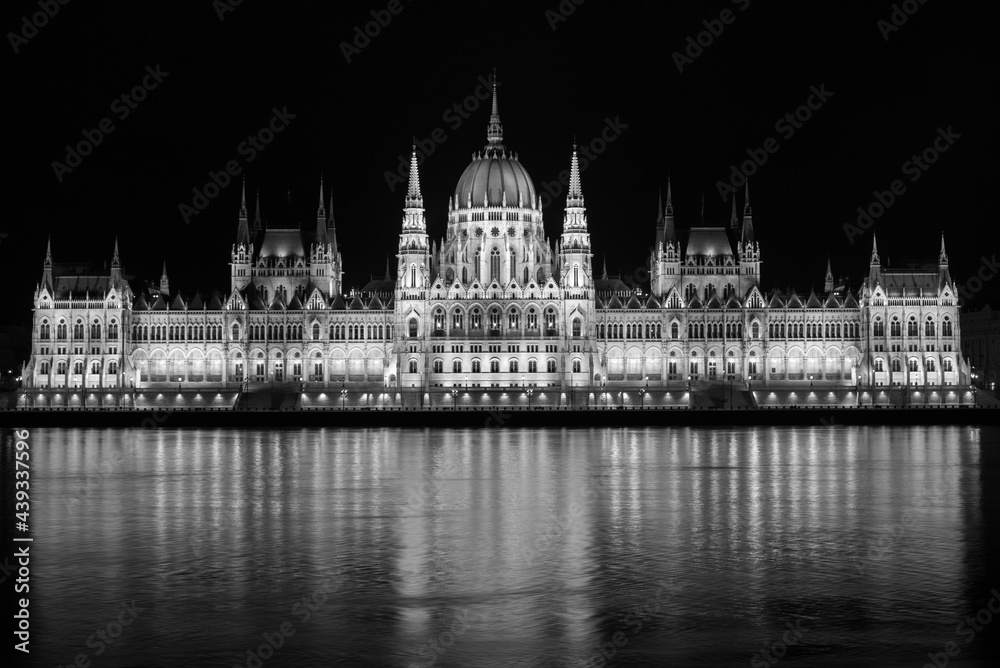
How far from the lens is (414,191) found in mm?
125250

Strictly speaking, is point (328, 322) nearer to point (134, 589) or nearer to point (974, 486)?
point (974, 486)

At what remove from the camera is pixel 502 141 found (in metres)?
131

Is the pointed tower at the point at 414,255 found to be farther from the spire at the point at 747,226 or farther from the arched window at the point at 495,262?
the spire at the point at 747,226

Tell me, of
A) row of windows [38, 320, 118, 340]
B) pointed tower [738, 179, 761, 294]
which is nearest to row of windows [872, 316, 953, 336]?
pointed tower [738, 179, 761, 294]

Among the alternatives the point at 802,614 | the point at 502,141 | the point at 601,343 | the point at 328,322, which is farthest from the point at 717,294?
the point at 802,614

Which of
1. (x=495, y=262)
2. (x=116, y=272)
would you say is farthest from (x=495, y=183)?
(x=116, y=272)

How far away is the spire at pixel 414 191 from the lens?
12412 centimetres

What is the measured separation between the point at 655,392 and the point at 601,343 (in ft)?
26.5

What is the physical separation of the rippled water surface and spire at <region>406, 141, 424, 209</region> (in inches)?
2459

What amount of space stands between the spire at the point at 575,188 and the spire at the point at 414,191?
13252mm

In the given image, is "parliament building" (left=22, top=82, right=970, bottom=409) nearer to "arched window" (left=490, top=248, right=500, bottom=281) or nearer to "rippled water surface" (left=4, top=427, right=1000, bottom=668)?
"arched window" (left=490, top=248, right=500, bottom=281)

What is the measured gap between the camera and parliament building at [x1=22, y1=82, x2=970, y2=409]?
118 metres

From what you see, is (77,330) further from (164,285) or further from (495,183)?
(495,183)

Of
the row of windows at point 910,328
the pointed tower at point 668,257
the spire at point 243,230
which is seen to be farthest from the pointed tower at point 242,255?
the row of windows at point 910,328
